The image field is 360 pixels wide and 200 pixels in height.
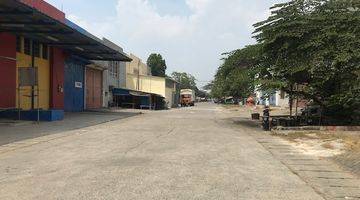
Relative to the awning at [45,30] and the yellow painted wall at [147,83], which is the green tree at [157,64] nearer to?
the yellow painted wall at [147,83]

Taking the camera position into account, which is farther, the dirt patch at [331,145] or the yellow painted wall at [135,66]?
the yellow painted wall at [135,66]

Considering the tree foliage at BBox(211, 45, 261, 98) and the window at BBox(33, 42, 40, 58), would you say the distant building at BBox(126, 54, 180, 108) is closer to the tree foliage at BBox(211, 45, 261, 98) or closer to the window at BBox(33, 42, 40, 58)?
the window at BBox(33, 42, 40, 58)

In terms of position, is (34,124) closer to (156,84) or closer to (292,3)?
(292,3)

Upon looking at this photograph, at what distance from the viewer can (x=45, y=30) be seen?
98.3ft

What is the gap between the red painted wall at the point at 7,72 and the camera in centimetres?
2889

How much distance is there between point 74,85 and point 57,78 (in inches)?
190

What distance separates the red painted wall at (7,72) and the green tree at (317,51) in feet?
43.7

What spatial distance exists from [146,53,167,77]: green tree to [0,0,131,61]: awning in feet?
271

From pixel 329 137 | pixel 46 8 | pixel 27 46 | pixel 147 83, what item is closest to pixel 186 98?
pixel 147 83

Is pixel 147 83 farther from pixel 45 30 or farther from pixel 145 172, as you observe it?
pixel 145 172

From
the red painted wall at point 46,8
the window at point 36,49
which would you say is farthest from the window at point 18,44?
the window at point 36,49

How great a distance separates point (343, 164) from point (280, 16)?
52.0 ft

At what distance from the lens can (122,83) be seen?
218ft

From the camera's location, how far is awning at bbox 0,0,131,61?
79.0ft
